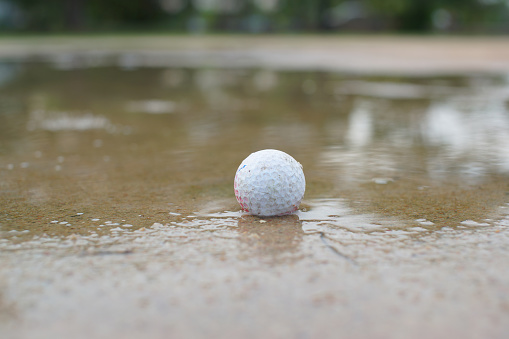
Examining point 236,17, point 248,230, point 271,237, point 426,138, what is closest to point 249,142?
point 426,138

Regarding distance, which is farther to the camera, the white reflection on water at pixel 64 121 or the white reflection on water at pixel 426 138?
the white reflection on water at pixel 64 121

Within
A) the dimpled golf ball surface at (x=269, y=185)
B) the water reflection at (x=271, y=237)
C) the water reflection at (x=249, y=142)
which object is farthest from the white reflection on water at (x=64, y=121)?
the water reflection at (x=271, y=237)

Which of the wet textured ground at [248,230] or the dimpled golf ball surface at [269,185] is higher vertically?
the dimpled golf ball surface at [269,185]

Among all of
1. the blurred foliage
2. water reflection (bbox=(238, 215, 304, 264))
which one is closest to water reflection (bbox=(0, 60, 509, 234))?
water reflection (bbox=(238, 215, 304, 264))

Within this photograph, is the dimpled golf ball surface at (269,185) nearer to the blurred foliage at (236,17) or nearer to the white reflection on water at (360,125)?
the white reflection on water at (360,125)

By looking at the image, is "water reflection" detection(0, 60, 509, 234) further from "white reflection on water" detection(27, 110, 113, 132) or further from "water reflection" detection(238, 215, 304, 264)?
"water reflection" detection(238, 215, 304, 264)

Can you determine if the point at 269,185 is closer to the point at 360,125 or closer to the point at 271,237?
the point at 271,237

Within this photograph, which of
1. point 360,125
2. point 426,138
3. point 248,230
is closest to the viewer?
point 248,230
